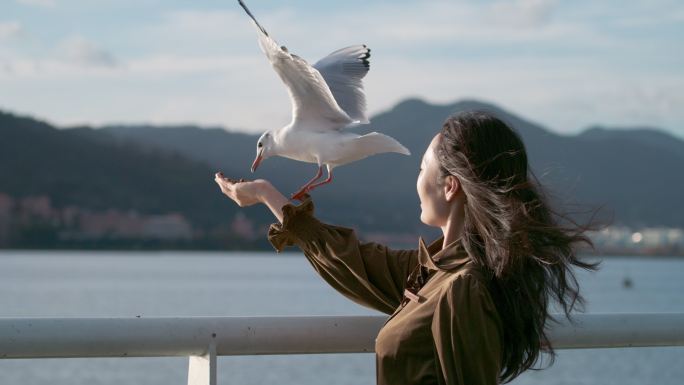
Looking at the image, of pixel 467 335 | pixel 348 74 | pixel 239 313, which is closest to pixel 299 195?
pixel 467 335

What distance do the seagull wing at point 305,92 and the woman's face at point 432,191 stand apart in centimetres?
103

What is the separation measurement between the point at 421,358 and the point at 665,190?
73.3 metres

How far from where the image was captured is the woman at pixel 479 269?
2332 millimetres

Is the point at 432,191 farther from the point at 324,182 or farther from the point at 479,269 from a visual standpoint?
the point at 324,182

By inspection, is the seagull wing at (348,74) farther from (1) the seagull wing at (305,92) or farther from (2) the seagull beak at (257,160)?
(2) the seagull beak at (257,160)

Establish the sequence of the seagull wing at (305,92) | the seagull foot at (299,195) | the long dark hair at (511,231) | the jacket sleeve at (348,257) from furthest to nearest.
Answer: the seagull wing at (305,92) → the seagull foot at (299,195) → the jacket sleeve at (348,257) → the long dark hair at (511,231)

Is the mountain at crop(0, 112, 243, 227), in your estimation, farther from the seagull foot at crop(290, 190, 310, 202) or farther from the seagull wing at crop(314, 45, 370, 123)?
the seagull foot at crop(290, 190, 310, 202)

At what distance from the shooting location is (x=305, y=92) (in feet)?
12.2

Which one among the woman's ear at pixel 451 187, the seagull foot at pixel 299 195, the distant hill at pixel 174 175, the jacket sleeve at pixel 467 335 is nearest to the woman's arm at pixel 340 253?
the seagull foot at pixel 299 195

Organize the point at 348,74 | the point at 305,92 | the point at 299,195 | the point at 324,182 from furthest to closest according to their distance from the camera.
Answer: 1. the point at 348,74
2. the point at 305,92
3. the point at 324,182
4. the point at 299,195

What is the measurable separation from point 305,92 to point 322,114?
94mm

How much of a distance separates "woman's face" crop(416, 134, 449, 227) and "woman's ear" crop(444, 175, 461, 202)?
1 cm

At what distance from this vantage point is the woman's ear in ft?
8.40

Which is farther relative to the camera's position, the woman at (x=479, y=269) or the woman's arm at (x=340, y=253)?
the woman's arm at (x=340, y=253)
